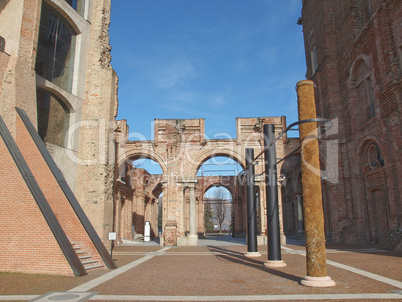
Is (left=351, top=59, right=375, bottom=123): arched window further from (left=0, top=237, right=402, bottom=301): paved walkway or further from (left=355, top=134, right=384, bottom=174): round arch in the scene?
(left=0, top=237, right=402, bottom=301): paved walkway

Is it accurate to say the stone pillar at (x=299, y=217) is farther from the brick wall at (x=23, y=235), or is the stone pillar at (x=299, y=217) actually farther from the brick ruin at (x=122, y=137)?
the brick wall at (x=23, y=235)

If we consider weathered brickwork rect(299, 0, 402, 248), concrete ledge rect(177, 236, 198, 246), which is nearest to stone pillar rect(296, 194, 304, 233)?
weathered brickwork rect(299, 0, 402, 248)

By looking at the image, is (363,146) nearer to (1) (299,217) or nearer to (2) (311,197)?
(1) (299,217)

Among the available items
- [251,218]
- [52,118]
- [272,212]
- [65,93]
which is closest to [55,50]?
[65,93]

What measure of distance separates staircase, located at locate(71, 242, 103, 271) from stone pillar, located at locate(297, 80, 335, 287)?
585cm

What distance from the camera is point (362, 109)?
1883 centimetres

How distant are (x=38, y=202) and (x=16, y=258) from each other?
1.44 metres

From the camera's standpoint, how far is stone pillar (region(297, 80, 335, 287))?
21.0 ft

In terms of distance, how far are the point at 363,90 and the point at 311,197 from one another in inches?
579

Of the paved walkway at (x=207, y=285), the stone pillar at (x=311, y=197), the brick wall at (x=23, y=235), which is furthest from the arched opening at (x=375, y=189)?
the brick wall at (x=23, y=235)

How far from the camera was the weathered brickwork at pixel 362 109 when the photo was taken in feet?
49.2

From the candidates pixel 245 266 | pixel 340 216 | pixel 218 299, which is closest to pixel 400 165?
pixel 340 216

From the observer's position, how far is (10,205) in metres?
8.13

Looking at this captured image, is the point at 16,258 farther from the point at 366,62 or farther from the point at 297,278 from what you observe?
the point at 366,62
